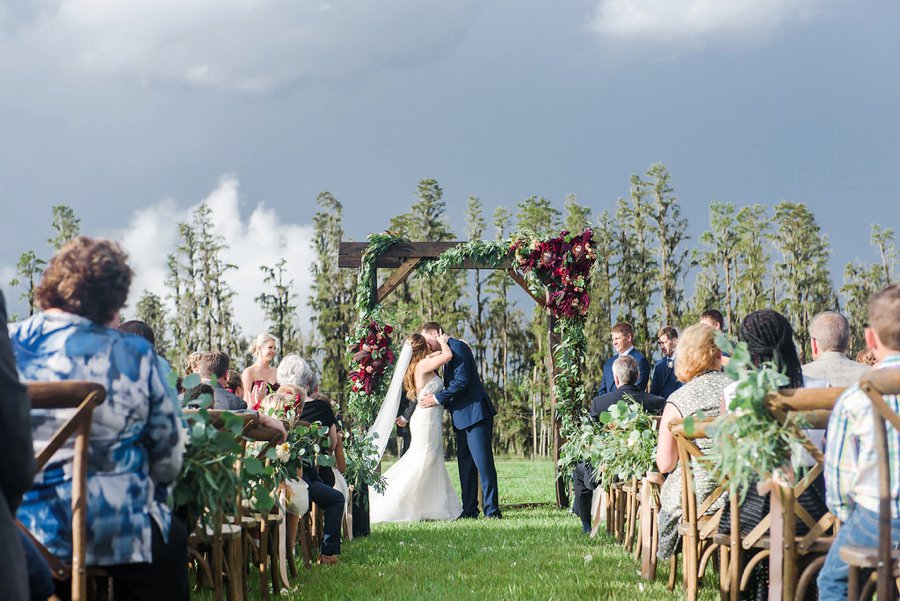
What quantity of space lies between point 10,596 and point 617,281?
35.2 metres

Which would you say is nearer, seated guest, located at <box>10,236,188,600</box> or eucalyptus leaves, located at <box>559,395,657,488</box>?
seated guest, located at <box>10,236,188,600</box>

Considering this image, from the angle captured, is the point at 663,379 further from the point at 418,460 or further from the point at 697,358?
the point at 697,358

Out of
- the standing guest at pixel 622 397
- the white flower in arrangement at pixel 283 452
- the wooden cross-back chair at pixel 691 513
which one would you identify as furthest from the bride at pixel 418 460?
the wooden cross-back chair at pixel 691 513

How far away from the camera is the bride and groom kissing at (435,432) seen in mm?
11039

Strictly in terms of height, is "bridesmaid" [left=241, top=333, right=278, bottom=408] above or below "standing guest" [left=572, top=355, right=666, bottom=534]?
above

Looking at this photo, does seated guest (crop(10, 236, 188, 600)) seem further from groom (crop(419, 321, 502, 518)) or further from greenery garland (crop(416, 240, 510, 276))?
greenery garland (crop(416, 240, 510, 276))

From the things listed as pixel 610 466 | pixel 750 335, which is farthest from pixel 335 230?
pixel 750 335

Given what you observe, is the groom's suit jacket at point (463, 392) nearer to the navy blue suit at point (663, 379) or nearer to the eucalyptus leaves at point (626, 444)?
the navy blue suit at point (663, 379)

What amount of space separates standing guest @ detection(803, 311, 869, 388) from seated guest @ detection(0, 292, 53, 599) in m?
4.53

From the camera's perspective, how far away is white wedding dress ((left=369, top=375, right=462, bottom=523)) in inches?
441

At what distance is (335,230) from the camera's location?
37.9 metres

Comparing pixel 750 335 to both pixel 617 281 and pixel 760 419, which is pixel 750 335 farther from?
pixel 617 281

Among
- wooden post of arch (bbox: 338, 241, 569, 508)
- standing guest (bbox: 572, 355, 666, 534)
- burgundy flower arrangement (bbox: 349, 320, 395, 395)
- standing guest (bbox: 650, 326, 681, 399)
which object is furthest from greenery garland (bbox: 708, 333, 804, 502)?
wooden post of arch (bbox: 338, 241, 569, 508)

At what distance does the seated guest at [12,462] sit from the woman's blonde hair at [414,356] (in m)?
8.66
